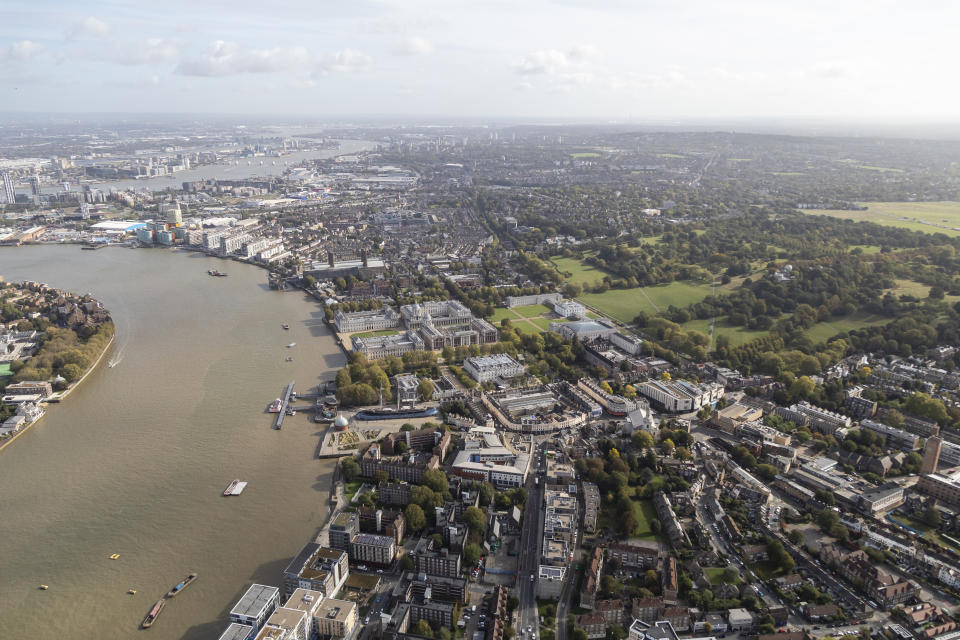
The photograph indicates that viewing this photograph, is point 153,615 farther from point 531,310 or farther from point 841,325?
point 841,325

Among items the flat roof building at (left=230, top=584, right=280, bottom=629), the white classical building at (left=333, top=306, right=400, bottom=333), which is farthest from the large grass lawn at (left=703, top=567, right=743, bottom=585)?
the white classical building at (left=333, top=306, right=400, bottom=333)

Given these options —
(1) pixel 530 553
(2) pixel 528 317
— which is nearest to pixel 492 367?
(2) pixel 528 317

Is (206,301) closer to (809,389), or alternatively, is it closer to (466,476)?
(466,476)

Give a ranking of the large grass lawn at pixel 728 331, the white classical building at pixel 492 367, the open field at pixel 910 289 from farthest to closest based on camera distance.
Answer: the open field at pixel 910 289, the large grass lawn at pixel 728 331, the white classical building at pixel 492 367

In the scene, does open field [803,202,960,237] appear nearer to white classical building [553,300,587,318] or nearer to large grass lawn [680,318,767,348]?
large grass lawn [680,318,767,348]

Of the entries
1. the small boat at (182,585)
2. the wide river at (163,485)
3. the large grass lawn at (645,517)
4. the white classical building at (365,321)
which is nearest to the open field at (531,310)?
the white classical building at (365,321)

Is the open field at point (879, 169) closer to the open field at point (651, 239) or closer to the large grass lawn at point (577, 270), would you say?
the open field at point (651, 239)

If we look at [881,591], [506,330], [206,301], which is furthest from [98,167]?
[881,591]
